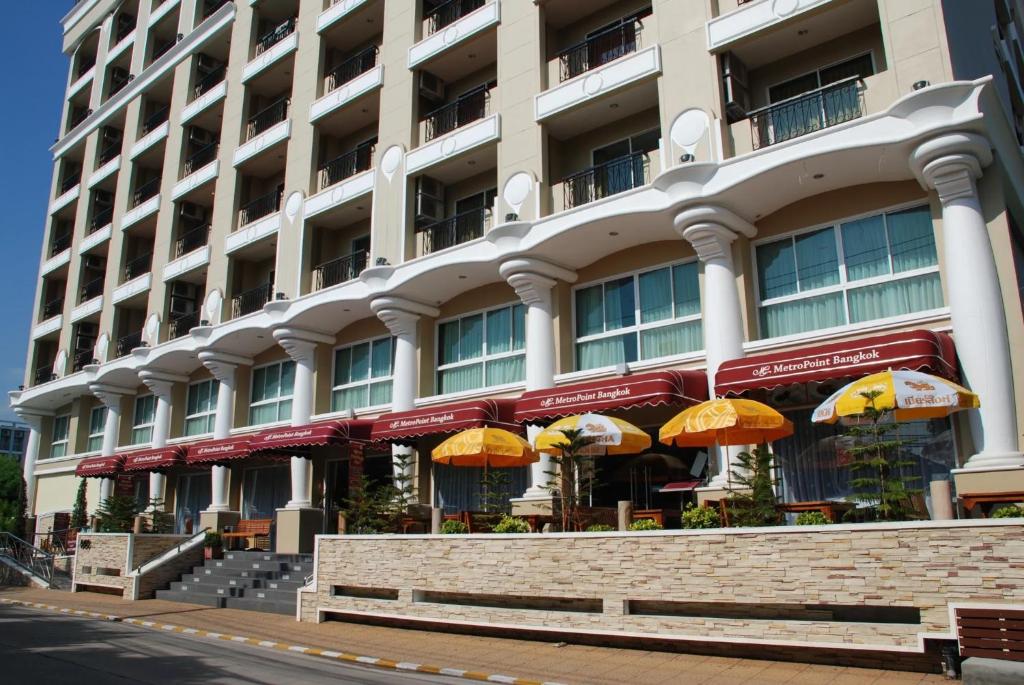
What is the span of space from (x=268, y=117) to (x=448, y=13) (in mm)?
9112

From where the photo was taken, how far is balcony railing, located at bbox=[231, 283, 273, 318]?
27872mm

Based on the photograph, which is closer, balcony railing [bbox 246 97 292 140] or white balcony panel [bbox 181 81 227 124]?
balcony railing [bbox 246 97 292 140]

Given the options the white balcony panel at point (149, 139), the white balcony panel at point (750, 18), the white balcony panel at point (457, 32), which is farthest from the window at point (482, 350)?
the white balcony panel at point (149, 139)

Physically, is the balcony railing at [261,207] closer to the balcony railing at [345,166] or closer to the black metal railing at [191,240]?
the balcony railing at [345,166]

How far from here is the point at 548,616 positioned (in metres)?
12.9

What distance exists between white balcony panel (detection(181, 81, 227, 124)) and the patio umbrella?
27192 millimetres

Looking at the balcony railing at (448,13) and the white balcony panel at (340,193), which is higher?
the balcony railing at (448,13)

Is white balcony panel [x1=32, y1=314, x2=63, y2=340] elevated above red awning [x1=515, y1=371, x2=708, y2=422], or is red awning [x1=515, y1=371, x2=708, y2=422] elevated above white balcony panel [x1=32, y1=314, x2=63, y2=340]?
white balcony panel [x1=32, y1=314, x2=63, y2=340]

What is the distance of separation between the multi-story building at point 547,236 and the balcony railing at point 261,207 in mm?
89

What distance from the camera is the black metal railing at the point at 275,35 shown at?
97.3 ft

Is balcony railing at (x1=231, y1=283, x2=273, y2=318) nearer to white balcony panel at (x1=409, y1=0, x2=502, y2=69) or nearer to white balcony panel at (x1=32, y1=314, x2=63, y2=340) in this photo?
white balcony panel at (x1=409, y1=0, x2=502, y2=69)

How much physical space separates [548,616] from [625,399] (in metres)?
4.76

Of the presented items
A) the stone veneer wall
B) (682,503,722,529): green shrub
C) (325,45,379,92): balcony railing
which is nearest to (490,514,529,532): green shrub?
the stone veneer wall

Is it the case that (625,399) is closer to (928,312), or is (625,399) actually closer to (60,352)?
(928,312)
